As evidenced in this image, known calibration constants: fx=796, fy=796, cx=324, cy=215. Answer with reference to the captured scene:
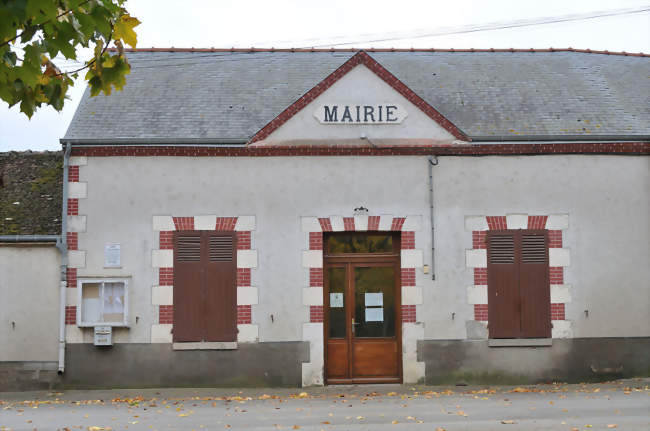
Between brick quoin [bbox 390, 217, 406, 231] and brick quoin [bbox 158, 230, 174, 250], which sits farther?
brick quoin [bbox 390, 217, 406, 231]

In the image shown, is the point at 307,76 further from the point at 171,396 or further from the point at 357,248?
the point at 171,396

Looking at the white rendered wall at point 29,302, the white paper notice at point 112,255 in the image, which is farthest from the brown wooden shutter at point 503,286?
the white rendered wall at point 29,302

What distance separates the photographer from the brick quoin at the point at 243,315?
44.6 ft

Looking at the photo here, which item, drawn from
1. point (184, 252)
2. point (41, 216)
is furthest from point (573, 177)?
point (41, 216)

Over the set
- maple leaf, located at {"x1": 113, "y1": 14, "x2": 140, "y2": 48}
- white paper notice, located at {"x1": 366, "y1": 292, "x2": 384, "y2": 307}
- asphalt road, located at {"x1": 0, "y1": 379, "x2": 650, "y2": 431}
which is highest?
maple leaf, located at {"x1": 113, "y1": 14, "x2": 140, "y2": 48}

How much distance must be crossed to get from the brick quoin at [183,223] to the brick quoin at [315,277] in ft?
7.24

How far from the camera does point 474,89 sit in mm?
15859

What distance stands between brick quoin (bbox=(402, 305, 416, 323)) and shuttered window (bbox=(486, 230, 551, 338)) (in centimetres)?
132

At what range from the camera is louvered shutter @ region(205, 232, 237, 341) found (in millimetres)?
13562

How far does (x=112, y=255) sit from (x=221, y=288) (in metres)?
1.95

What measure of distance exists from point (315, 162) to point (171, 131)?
2.63m

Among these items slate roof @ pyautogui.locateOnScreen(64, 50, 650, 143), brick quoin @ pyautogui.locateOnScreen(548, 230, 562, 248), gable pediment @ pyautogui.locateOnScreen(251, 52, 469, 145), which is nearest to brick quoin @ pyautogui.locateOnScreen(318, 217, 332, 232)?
gable pediment @ pyautogui.locateOnScreen(251, 52, 469, 145)

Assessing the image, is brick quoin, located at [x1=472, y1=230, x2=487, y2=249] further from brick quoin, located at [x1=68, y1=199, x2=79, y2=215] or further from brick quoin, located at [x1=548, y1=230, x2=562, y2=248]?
brick quoin, located at [x1=68, y1=199, x2=79, y2=215]

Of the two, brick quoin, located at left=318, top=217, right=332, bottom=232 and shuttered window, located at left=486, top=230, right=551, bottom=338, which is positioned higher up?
brick quoin, located at left=318, top=217, right=332, bottom=232
